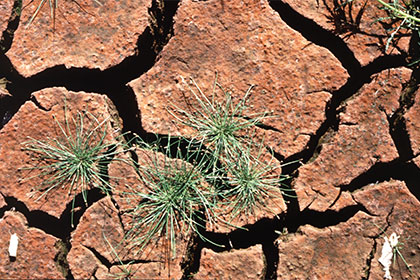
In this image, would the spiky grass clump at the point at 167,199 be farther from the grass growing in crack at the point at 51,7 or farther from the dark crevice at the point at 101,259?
the grass growing in crack at the point at 51,7

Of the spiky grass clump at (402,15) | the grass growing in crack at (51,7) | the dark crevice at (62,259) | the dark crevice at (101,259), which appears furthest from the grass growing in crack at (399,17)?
the dark crevice at (62,259)

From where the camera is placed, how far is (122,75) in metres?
2.31

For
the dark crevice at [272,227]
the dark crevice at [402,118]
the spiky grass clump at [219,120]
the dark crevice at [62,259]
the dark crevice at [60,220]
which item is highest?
the dark crevice at [402,118]

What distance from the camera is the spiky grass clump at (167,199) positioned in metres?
2.25

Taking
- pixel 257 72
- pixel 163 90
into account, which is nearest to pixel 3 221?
pixel 163 90

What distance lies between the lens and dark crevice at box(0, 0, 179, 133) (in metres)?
2.28

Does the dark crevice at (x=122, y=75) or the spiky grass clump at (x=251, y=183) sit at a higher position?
the dark crevice at (x=122, y=75)

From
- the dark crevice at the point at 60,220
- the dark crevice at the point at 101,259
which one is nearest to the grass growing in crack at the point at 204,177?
the dark crevice at the point at 101,259

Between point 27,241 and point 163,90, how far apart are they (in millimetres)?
1044

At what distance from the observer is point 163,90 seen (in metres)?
2.26

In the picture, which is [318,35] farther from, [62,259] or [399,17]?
[62,259]

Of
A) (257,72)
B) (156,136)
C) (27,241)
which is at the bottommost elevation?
(27,241)

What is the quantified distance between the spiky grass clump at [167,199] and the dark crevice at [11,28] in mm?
882

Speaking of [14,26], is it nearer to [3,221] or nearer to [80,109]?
[80,109]
